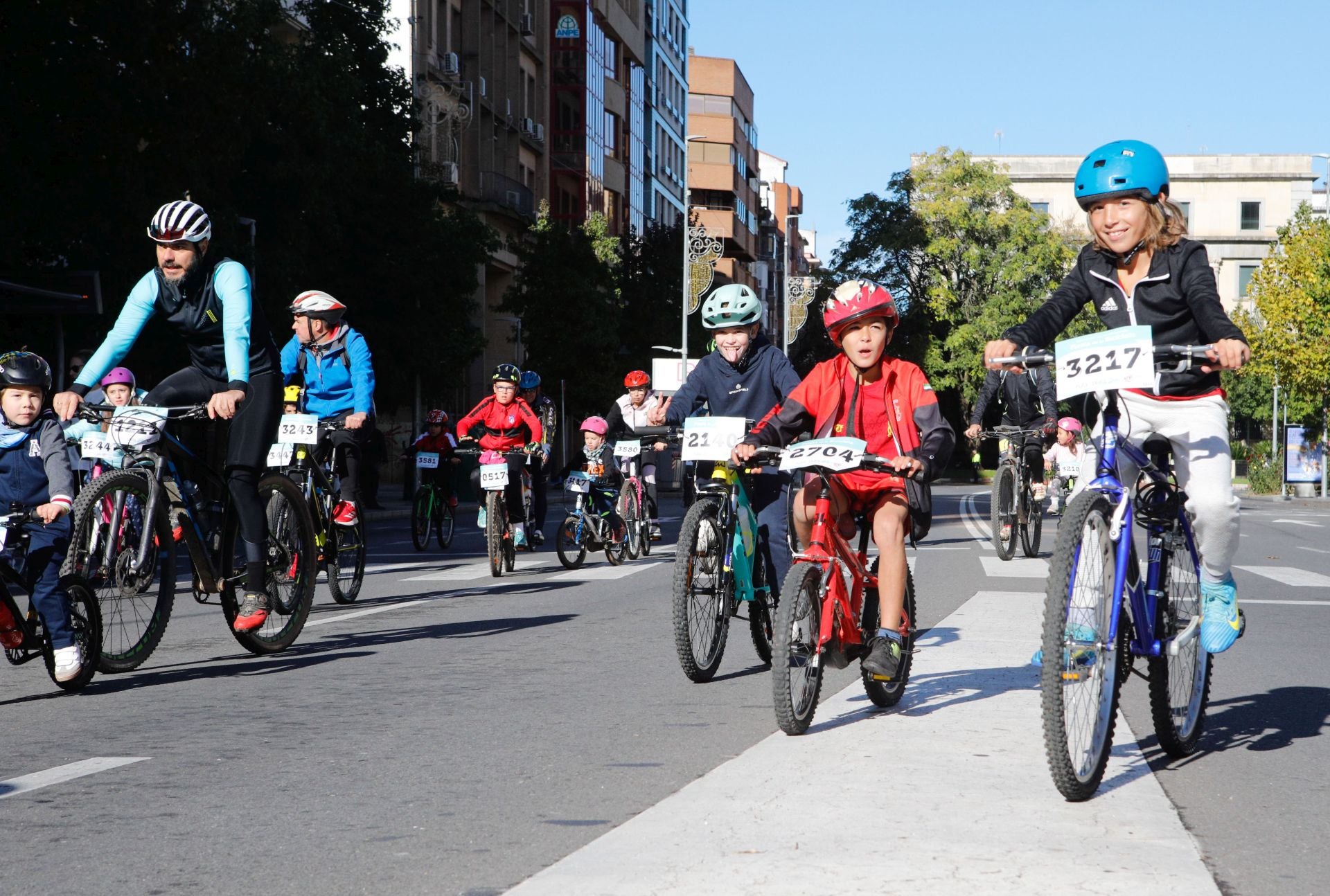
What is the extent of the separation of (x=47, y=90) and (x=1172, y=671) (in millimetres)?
17302

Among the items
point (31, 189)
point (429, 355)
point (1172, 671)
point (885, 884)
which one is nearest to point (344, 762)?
point (885, 884)

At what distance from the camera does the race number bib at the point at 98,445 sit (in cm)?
714

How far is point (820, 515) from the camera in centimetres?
596

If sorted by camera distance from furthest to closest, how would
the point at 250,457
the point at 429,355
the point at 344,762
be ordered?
1. the point at 429,355
2. the point at 250,457
3. the point at 344,762

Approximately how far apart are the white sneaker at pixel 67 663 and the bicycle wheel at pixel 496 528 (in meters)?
7.12

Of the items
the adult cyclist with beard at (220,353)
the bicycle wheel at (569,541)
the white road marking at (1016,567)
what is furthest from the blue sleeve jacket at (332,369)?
the white road marking at (1016,567)

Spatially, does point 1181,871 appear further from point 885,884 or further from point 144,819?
point 144,819

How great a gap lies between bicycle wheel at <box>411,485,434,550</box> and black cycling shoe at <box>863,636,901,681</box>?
12062 millimetres

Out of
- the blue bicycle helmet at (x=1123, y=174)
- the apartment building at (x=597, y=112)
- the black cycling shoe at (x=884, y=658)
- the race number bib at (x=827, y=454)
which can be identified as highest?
the apartment building at (x=597, y=112)

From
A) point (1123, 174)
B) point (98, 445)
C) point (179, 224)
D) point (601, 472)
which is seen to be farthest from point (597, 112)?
point (1123, 174)

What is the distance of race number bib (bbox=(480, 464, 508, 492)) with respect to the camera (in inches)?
568

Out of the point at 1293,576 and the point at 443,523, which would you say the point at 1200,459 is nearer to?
the point at 1293,576

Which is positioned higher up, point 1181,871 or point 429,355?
point 429,355

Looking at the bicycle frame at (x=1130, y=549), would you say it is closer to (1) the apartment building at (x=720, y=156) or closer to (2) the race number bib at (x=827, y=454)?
(2) the race number bib at (x=827, y=454)
